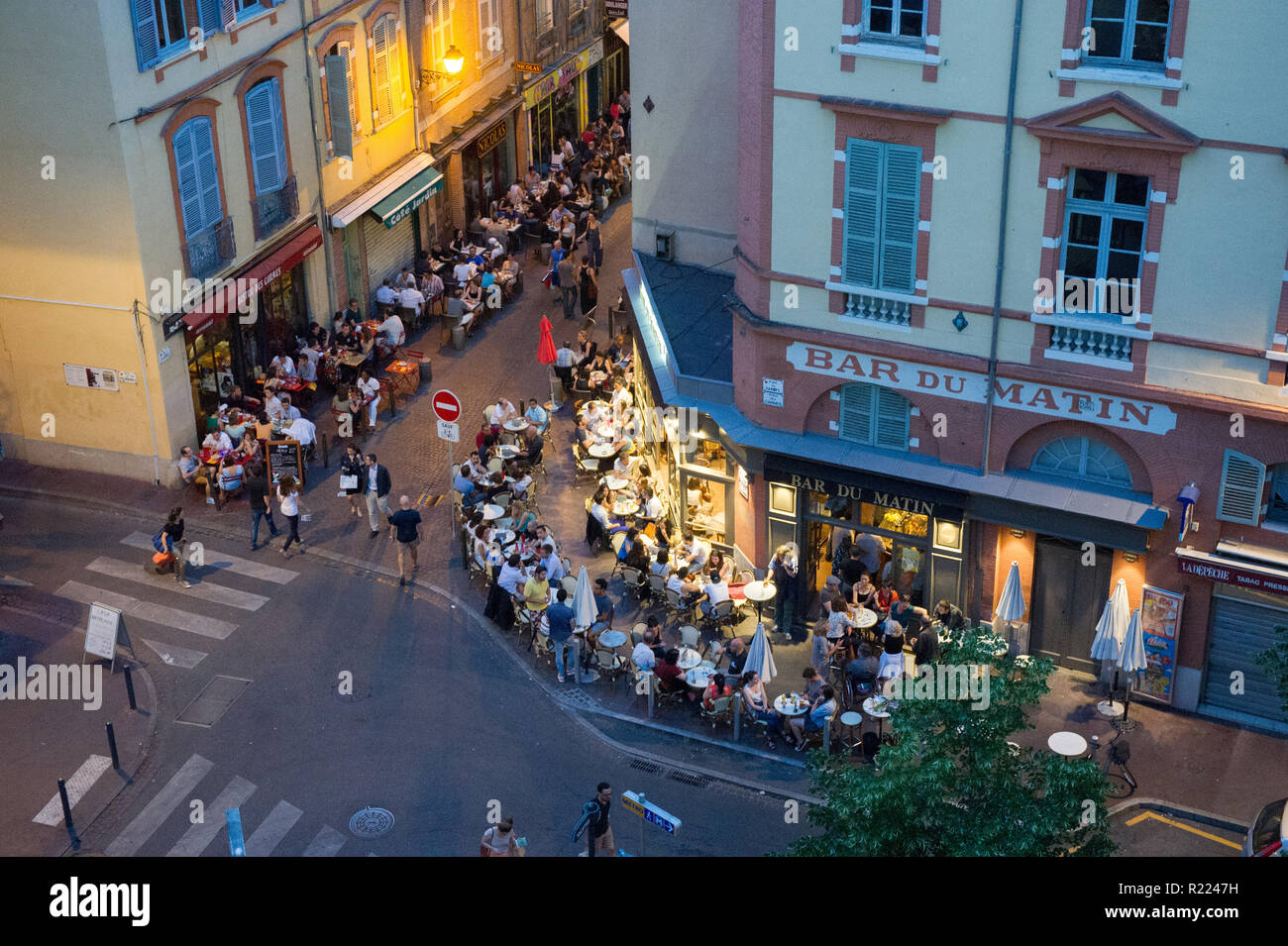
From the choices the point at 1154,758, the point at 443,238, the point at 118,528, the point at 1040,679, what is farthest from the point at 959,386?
the point at 443,238

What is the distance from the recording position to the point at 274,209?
34.0 metres

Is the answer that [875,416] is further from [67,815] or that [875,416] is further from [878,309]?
[67,815]

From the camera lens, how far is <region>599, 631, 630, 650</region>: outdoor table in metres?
25.9

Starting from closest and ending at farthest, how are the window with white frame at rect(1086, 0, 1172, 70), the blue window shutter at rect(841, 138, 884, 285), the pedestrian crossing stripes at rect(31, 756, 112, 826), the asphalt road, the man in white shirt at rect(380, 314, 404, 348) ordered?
the window with white frame at rect(1086, 0, 1172, 70)
the asphalt road
the pedestrian crossing stripes at rect(31, 756, 112, 826)
the blue window shutter at rect(841, 138, 884, 285)
the man in white shirt at rect(380, 314, 404, 348)

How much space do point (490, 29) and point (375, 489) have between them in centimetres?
1980

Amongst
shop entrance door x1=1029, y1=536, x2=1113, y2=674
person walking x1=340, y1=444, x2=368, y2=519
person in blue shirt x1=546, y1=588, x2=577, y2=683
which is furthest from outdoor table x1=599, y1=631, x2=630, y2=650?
person walking x1=340, y1=444, x2=368, y2=519

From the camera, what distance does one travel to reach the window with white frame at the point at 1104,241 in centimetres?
2209

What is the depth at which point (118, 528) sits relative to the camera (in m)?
30.2

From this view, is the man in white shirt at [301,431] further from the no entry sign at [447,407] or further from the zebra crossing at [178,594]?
the no entry sign at [447,407]

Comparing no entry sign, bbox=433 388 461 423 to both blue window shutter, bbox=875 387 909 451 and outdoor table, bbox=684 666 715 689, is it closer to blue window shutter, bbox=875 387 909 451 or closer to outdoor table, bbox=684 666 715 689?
outdoor table, bbox=684 666 715 689

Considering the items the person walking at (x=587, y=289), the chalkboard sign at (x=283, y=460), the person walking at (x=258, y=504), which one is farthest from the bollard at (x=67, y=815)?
the person walking at (x=587, y=289)

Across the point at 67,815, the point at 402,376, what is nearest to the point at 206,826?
the point at 67,815

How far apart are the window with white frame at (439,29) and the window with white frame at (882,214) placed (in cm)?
1992

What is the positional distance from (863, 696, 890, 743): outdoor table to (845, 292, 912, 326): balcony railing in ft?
20.0
